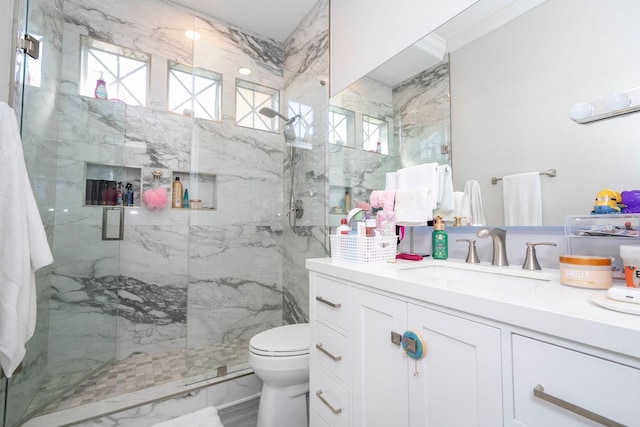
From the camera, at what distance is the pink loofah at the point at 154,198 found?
7.18 ft

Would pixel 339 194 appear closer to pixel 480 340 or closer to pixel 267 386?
pixel 267 386

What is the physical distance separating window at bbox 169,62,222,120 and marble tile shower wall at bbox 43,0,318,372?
63mm

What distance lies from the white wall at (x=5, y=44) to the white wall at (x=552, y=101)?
196 centimetres

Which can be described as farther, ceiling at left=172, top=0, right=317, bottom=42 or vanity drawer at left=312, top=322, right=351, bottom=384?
ceiling at left=172, top=0, right=317, bottom=42

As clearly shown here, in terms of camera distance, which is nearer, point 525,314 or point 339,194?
point 525,314

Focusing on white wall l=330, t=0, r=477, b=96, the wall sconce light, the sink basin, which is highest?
white wall l=330, t=0, r=477, b=96

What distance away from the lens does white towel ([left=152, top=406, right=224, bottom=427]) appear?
1488 mm

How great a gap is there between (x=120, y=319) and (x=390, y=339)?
7.13 feet

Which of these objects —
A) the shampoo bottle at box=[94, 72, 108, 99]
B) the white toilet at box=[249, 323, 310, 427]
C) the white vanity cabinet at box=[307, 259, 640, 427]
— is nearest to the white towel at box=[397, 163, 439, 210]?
the white vanity cabinet at box=[307, 259, 640, 427]

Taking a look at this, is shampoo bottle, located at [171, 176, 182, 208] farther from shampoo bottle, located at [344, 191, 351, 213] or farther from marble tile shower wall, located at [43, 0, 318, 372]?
shampoo bottle, located at [344, 191, 351, 213]

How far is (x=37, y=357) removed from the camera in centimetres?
158

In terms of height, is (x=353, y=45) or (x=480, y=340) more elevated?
(x=353, y=45)

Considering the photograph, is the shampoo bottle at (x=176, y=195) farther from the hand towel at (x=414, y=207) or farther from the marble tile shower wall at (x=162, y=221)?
the hand towel at (x=414, y=207)

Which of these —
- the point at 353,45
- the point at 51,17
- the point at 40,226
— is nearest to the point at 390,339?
the point at 40,226
